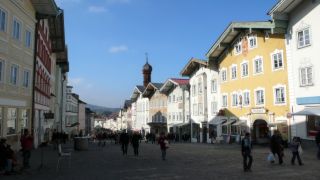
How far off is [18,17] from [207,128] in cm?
2907

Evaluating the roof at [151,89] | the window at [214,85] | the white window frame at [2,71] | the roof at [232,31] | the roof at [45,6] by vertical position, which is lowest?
the white window frame at [2,71]

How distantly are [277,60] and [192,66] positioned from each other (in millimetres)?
19312

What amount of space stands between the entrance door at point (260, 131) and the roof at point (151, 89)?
3294 cm

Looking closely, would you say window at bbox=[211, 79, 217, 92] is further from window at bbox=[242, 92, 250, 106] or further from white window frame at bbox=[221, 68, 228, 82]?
window at bbox=[242, 92, 250, 106]

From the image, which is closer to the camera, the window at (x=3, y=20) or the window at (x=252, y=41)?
the window at (x=3, y=20)

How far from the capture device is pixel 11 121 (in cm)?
2738

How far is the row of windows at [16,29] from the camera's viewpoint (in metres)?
24.9

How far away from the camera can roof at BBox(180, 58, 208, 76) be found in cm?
5001

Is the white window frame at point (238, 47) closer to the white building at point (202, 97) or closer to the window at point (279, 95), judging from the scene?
the white building at point (202, 97)

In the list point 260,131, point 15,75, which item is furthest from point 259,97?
point 15,75

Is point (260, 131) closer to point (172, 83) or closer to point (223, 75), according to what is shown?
point (223, 75)

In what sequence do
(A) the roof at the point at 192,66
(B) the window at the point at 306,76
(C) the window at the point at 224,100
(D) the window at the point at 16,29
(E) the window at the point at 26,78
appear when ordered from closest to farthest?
(D) the window at the point at 16,29 < (E) the window at the point at 26,78 < (B) the window at the point at 306,76 < (C) the window at the point at 224,100 < (A) the roof at the point at 192,66

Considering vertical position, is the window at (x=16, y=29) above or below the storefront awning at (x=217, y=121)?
above

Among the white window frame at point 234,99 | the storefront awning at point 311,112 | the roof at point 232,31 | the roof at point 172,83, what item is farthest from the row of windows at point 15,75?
the roof at point 172,83
